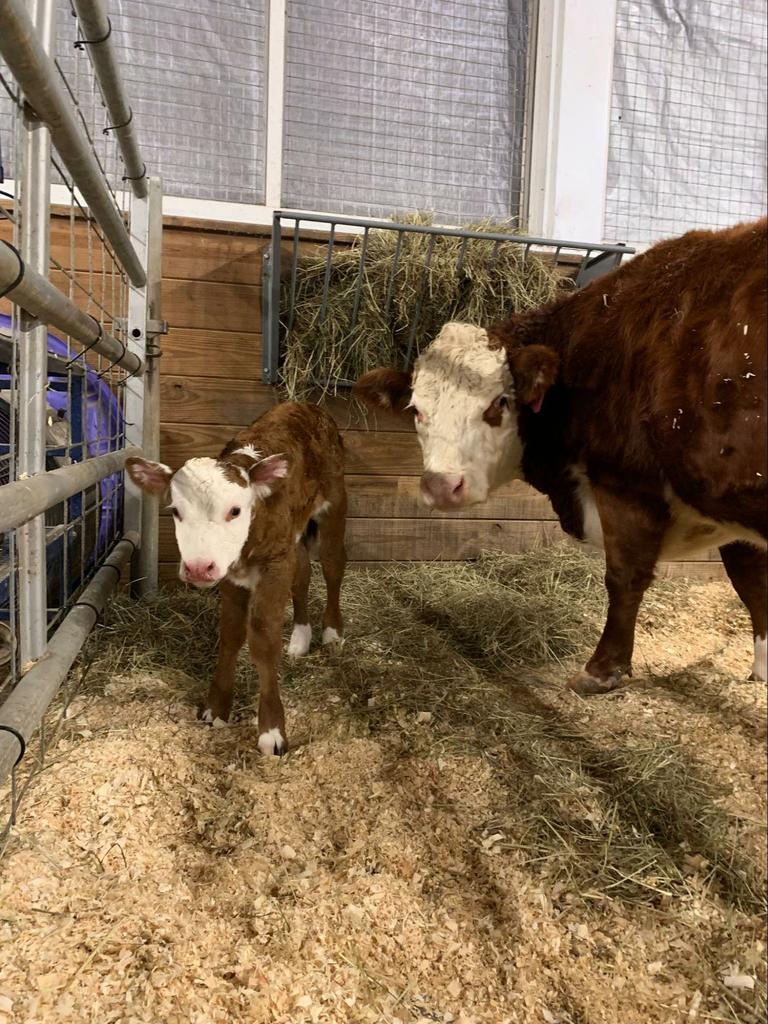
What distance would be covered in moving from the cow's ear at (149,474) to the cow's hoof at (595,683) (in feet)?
4.84

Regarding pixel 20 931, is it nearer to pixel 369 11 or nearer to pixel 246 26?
pixel 246 26

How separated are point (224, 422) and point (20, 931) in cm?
262

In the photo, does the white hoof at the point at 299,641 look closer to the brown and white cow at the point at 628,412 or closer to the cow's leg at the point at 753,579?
the brown and white cow at the point at 628,412

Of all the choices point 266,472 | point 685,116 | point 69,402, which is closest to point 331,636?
point 266,472

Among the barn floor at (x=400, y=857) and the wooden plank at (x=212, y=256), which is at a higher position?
the wooden plank at (x=212, y=256)

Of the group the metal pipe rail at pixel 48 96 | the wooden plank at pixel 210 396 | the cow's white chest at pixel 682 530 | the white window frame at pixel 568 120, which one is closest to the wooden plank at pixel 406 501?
the wooden plank at pixel 210 396

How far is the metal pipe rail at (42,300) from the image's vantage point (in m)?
1.07

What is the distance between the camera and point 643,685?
216 centimetres

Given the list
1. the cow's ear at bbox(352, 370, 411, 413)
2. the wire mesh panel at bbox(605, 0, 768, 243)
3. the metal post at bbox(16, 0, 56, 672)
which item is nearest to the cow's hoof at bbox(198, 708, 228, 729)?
the metal post at bbox(16, 0, 56, 672)

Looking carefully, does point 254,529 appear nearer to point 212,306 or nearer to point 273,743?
point 273,743

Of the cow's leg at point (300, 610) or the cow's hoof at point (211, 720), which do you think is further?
the cow's leg at point (300, 610)

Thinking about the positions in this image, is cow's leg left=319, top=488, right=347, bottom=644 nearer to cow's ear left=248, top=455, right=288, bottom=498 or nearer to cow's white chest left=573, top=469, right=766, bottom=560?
cow's ear left=248, top=455, right=288, bottom=498

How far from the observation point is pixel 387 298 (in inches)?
121

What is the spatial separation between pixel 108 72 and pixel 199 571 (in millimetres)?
1667
